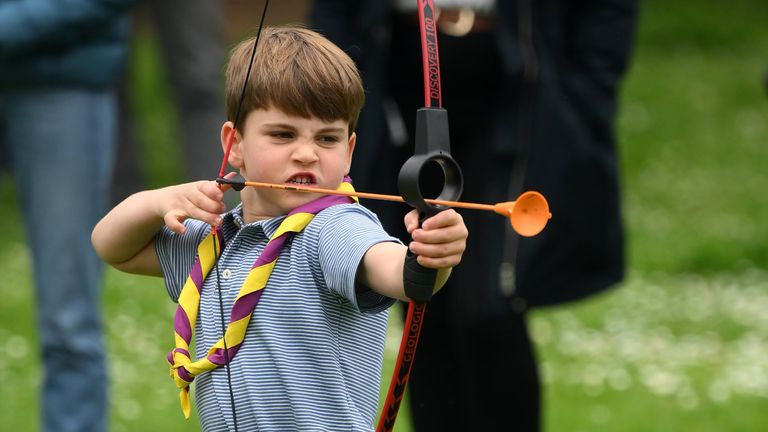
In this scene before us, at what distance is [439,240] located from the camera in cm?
206

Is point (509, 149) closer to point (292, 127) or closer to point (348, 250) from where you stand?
point (292, 127)

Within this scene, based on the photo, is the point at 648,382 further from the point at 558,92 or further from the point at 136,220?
the point at 136,220

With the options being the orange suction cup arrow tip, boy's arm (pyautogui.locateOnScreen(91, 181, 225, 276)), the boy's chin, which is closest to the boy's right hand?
boy's arm (pyautogui.locateOnScreen(91, 181, 225, 276))

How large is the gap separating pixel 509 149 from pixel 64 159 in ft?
4.28

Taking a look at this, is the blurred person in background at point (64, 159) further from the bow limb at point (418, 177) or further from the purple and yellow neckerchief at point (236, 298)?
the bow limb at point (418, 177)

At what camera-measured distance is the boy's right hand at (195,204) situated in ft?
7.88

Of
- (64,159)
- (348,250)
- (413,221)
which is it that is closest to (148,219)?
(348,250)

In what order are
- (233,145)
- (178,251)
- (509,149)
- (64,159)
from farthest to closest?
(64,159) < (509,149) < (178,251) < (233,145)

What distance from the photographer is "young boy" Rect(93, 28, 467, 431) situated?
237 centimetres

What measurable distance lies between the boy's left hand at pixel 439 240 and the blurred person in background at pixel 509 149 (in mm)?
1746

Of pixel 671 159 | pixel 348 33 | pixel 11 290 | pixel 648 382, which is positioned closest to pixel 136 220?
pixel 348 33

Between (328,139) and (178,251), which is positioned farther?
(178,251)

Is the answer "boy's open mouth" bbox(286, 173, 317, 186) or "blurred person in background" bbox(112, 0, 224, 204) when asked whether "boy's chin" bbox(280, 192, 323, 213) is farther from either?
"blurred person in background" bbox(112, 0, 224, 204)

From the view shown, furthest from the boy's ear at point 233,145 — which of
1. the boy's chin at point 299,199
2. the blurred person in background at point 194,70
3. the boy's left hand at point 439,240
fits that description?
the blurred person in background at point 194,70
